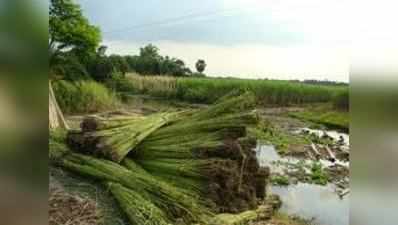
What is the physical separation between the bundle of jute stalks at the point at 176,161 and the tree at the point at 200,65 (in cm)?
20

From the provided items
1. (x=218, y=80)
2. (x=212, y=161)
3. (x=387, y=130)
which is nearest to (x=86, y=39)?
(x=218, y=80)

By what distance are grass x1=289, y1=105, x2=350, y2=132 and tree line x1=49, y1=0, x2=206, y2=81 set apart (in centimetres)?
70

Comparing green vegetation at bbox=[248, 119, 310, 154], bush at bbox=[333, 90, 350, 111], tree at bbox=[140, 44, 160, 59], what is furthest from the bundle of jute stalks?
bush at bbox=[333, 90, 350, 111]

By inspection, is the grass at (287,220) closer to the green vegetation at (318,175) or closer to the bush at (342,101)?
the green vegetation at (318,175)

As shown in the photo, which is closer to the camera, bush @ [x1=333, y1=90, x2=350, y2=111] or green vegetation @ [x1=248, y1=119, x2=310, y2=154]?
bush @ [x1=333, y1=90, x2=350, y2=111]

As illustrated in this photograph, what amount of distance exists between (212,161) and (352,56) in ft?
2.88

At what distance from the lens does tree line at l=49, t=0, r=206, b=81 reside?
273 centimetres

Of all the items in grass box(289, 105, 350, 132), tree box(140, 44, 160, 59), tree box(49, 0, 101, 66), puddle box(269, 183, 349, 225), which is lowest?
puddle box(269, 183, 349, 225)

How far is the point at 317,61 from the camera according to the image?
2328 millimetres

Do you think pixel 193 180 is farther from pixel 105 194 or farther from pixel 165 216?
pixel 105 194

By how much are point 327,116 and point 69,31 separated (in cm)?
154

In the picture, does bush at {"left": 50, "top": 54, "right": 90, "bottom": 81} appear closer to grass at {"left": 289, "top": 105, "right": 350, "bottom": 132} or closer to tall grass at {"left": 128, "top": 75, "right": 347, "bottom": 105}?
tall grass at {"left": 128, "top": 75, "right": 347, "bottom": 105}

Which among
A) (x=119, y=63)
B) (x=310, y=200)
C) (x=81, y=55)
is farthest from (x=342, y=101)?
(x=81, y=55)

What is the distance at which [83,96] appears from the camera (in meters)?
2.88
